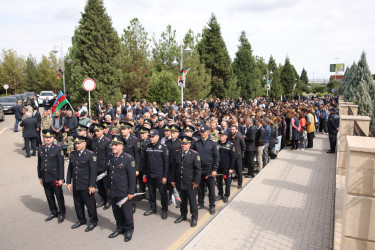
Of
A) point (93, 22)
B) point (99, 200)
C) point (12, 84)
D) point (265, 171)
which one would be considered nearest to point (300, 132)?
point (265, 171)

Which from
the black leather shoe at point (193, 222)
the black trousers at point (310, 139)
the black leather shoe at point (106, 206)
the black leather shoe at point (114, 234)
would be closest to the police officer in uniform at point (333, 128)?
the black trousers at point (310, 139)

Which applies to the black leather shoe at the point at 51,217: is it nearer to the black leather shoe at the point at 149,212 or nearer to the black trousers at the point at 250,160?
the black leather shoe at the point at 149,212

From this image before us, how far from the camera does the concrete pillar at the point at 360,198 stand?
12.3ft

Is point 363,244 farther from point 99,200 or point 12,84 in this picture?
point 12,84

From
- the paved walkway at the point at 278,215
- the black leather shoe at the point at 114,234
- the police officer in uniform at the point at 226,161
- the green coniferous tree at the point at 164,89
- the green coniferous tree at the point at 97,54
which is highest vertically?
the green coniferous tree at the point at 97,54

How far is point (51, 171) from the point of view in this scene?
636 cm

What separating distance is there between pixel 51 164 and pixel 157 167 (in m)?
2.29

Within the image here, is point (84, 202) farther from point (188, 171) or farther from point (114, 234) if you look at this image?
point (188, 171)

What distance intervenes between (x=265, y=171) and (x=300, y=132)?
14.2ft

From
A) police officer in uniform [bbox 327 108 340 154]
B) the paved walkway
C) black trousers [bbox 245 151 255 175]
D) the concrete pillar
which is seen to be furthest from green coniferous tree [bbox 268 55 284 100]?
the concrete pillar

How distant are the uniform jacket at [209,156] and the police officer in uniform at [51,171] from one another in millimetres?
3102

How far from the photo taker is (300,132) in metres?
13.2

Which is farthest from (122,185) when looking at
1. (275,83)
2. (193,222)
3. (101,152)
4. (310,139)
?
(275,83)

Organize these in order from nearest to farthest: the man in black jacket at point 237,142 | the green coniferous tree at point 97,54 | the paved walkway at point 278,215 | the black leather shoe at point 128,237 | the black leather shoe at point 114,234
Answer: the paved walkway at point 278,215, the black leather shoe at point 128,237, the black leather shoe at point 114,234, the man in black jacket at point 237,142, the green coniferous tree at point 97,54
